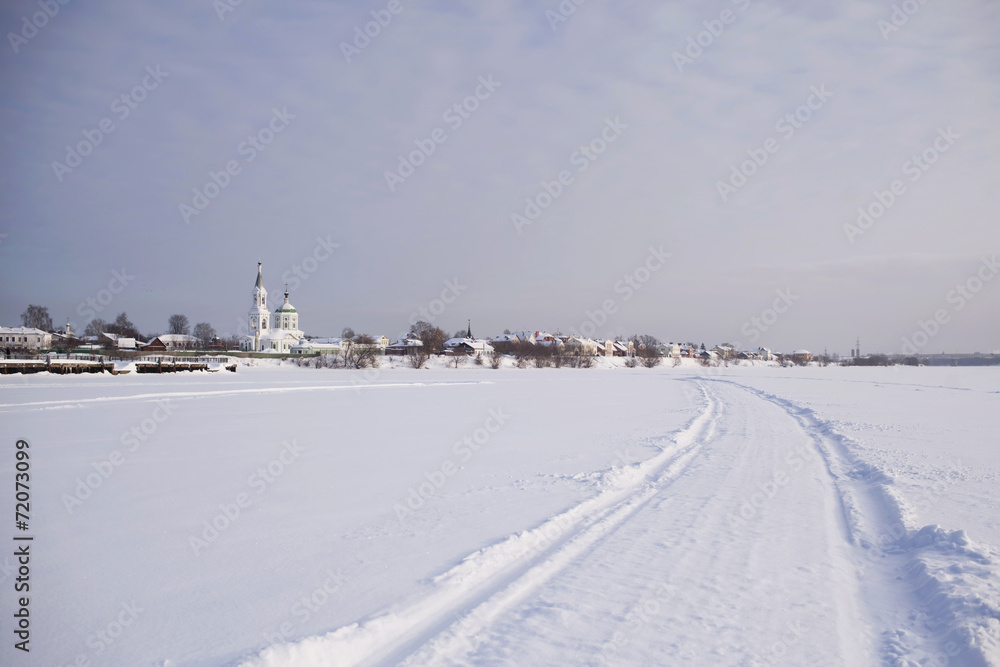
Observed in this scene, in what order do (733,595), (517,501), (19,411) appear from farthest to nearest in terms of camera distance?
(19,411), (517,501), (733,595)

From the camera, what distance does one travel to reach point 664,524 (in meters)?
Answer: 7.18

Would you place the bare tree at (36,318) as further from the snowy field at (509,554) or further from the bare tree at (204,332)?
the snowy field at (509,554)

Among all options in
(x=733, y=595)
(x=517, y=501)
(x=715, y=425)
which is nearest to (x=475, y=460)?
(x=517, y=501)

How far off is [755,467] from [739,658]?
777 cm

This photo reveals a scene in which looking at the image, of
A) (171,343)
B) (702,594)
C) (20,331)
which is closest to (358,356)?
(171,343)

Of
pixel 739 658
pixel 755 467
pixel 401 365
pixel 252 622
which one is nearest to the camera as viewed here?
pixel 739 658

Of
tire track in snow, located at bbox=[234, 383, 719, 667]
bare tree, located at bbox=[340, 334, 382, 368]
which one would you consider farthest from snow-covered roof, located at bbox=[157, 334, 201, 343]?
tire track in snow, located at bbox=[234, 383, 719, 667]

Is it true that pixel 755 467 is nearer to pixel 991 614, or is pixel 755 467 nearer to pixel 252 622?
pixel 991 614

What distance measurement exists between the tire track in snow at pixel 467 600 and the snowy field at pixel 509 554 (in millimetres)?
21
